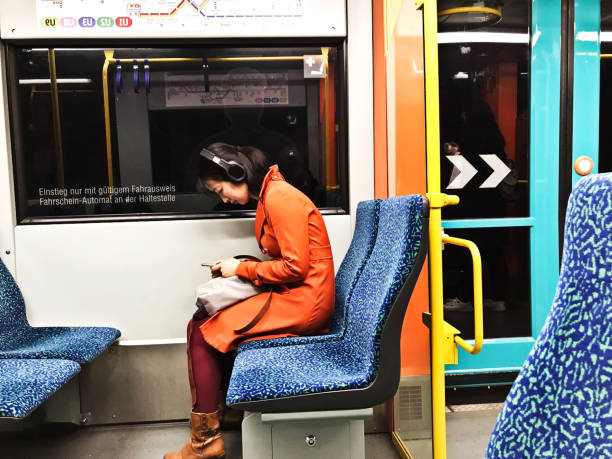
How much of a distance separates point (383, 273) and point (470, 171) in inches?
52.5

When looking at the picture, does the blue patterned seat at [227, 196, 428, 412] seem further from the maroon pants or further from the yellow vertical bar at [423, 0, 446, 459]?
the maroon pants

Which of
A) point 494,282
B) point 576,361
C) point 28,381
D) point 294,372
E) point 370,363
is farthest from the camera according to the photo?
point 494,282

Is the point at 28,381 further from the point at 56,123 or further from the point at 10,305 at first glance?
the point at 56,123

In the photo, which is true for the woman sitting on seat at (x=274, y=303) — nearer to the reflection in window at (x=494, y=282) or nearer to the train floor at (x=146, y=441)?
the train floor at (x=146, y=441)

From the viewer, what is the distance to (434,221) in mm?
1794

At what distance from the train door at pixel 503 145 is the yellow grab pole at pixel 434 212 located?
3.32ft

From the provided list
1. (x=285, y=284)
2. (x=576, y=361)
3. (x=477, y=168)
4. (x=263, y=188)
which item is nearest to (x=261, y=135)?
(x=263, y=188)

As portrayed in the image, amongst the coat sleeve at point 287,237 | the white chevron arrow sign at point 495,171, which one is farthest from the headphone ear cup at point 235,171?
the white chevron arrow sign at point 495,171

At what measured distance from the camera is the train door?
280 centimetres

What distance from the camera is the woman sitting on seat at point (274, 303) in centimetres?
221

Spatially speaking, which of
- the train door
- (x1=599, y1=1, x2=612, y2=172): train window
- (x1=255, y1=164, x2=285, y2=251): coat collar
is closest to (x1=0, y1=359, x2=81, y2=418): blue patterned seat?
(x1=255, y1=164, x2=285, y2=251): coat collar

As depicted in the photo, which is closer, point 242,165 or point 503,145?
point 242,165

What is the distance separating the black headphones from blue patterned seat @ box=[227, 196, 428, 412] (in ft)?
3.09

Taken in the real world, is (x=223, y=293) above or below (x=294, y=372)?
above
